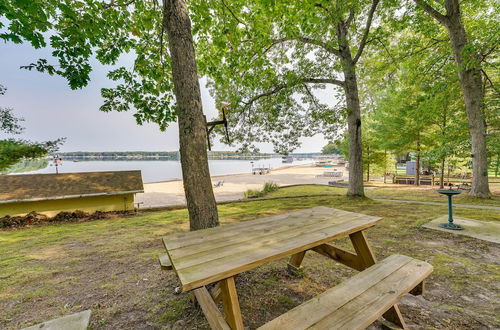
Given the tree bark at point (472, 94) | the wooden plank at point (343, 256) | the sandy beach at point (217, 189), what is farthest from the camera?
the sandy beach at point (217, 189)

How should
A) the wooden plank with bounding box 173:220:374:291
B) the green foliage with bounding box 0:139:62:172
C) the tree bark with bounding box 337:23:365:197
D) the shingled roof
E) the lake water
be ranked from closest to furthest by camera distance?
the wooden plank with bounding box 173:220:374:291 < the green foliage with bounding box 0:139:62:172 < the shingled roof < the tree bark with bounding box 337:23:365:197 < the lake water

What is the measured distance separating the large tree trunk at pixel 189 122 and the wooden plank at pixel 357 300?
1.54 m

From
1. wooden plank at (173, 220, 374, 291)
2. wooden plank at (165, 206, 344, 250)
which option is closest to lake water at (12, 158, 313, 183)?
wooden plank at (165, 206, 344, 250)

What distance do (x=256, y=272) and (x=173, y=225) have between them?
3868 mm

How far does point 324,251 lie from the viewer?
2637 millimetres

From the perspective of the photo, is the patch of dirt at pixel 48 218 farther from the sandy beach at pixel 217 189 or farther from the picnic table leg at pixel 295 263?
the picnic table leg at pixel 295 263

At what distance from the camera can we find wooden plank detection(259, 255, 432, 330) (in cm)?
128

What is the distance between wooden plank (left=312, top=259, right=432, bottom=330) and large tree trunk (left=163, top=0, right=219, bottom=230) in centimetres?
171

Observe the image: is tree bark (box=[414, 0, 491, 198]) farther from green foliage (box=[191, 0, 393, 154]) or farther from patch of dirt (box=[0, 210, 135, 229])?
patch of dirt (box=[0, 210, 135, 229])

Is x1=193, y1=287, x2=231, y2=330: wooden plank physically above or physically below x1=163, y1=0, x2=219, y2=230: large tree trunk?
below

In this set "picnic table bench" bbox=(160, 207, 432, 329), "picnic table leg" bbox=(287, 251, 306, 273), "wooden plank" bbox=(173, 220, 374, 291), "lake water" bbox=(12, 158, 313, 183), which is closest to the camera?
"wooden plank" bbox=(173, 220, 374, 291)

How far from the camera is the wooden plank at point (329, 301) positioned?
1.29 m

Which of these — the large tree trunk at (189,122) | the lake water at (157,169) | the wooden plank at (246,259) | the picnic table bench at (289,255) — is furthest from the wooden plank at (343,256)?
the lake water at (157,169)

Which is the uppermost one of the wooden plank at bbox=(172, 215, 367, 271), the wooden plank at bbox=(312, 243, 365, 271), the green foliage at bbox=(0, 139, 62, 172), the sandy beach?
the green foliage at bbox=(0, 139, 62, 172)
